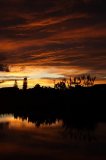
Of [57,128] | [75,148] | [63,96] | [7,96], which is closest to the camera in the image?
[75,148]

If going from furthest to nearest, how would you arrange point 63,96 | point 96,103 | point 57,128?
point 63,96 → point 96,103 → point 57,128

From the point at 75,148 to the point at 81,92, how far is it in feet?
292

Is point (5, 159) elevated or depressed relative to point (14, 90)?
depressed

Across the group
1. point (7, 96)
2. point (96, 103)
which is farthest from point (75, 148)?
point (7, 96)

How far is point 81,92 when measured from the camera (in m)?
128

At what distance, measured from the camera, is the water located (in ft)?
113

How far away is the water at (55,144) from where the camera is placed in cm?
3438

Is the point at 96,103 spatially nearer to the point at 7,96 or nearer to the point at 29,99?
the point at 29,99

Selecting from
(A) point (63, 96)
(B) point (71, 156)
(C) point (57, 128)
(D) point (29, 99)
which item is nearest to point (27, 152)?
(B) point (71, 156)

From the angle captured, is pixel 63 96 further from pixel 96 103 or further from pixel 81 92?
pixel 96 103

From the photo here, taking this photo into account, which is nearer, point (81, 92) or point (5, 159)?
point (5, 159)

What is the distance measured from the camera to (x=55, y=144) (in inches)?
1618

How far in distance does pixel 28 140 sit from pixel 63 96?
80566 mm

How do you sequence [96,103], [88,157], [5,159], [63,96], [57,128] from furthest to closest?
1. [63,96]
2. [96,103]
3. [57,128]
4. [88,157]
5. [5,159]
